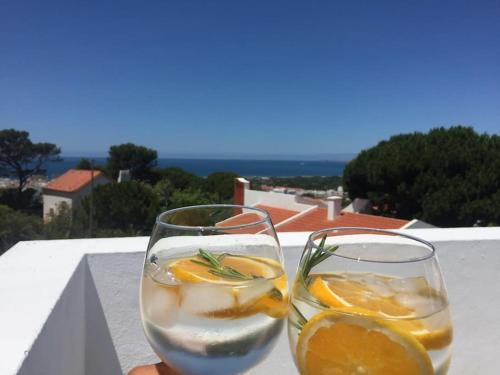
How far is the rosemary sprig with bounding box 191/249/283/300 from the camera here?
446 millimetres

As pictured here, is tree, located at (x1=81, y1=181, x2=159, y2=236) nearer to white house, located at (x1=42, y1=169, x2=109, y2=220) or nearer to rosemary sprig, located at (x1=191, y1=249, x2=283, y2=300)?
white house, located at (x1=42, y1=169, x2=109, y2=220)

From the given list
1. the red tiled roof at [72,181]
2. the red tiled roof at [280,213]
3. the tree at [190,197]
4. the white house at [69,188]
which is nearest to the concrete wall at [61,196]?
the white house at [69,188]

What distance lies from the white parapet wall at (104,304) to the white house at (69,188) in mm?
26146

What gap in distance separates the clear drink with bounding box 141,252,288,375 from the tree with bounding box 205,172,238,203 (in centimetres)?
2216

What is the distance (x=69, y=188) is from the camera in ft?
85.8

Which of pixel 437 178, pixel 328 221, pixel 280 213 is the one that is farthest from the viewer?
pixel 437 178

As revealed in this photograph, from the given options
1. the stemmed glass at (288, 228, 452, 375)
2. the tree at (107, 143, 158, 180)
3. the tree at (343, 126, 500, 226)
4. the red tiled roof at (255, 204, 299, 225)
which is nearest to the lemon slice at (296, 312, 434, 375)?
the stemmed glass at (288, 228, 452, 375)

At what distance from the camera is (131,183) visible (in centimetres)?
1811

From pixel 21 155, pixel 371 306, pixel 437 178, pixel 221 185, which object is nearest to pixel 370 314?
pixel 371 306

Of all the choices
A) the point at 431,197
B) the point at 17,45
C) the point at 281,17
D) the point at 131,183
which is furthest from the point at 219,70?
the point at 431,197

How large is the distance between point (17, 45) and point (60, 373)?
146 ft

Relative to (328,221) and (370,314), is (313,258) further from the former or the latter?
(328,221)

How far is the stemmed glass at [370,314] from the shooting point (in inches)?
15.2

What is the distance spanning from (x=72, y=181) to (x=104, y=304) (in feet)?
93.8
